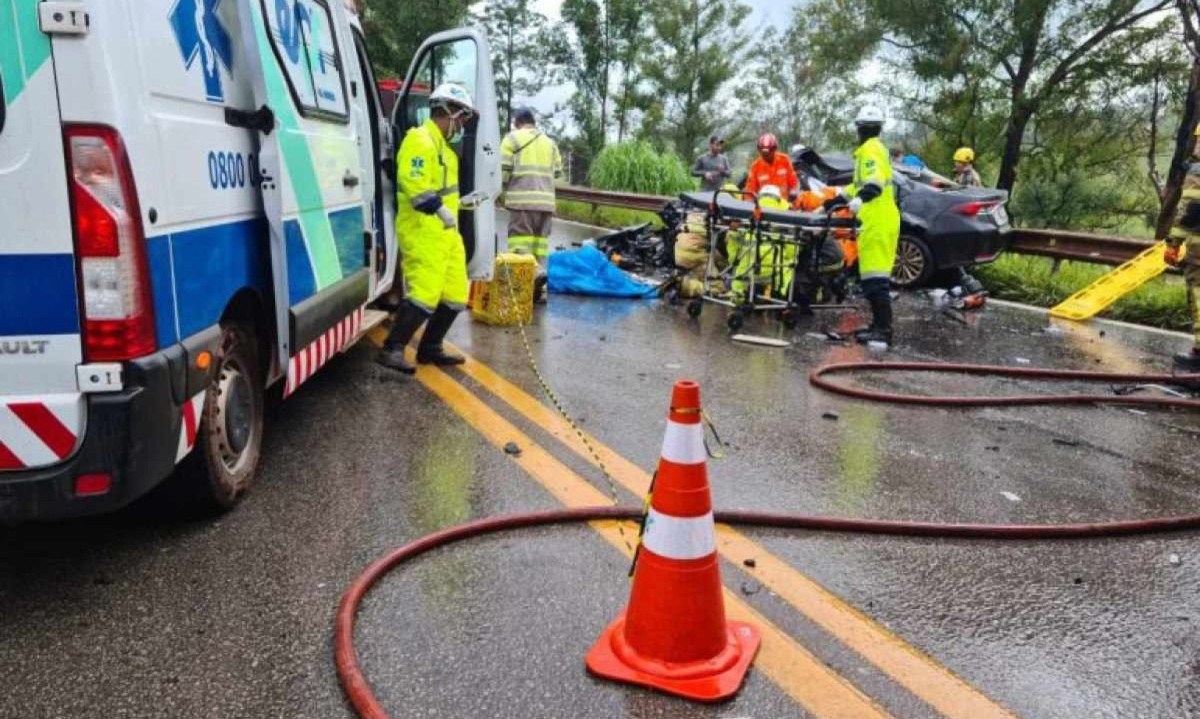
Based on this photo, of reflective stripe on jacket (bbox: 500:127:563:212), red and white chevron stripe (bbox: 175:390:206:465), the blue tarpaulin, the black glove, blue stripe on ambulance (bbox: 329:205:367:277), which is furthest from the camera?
the blue tarpaulin

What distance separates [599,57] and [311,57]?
94.4 feet

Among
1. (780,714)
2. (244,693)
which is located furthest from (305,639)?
(780,714)

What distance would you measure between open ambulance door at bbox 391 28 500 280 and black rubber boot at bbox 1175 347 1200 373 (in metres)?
5.37

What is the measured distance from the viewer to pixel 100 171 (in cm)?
251

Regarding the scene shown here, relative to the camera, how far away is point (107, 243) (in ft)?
8.30

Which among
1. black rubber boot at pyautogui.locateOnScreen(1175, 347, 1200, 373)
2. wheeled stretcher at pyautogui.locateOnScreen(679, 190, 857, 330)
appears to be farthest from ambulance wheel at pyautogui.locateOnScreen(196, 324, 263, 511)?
black rubber boot at pyautogui.locateOnScreen(1175, 347, 1200, 373)

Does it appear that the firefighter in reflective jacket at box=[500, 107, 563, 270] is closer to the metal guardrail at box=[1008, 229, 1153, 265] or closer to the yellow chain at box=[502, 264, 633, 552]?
the yellow chain at box=[502, 264, 633, 552]

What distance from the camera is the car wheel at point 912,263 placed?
1059 cm

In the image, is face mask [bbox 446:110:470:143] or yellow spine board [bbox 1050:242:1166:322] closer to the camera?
face mask [bbox 446:110:470:143]

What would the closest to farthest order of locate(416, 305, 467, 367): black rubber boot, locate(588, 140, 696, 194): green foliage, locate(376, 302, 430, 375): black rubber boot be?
locate(376, 302, 430, 375): black rubber boot → locate(416, 305, 467, 367): black rubber boot → locate(588, 140, 696, 194): green foliage

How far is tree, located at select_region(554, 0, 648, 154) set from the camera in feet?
101

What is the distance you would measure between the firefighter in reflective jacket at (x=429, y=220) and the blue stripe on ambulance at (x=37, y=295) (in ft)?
9.92

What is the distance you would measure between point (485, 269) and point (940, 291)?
19.4ft

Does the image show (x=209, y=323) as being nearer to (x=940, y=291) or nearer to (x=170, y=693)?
(x=170, y=693)
